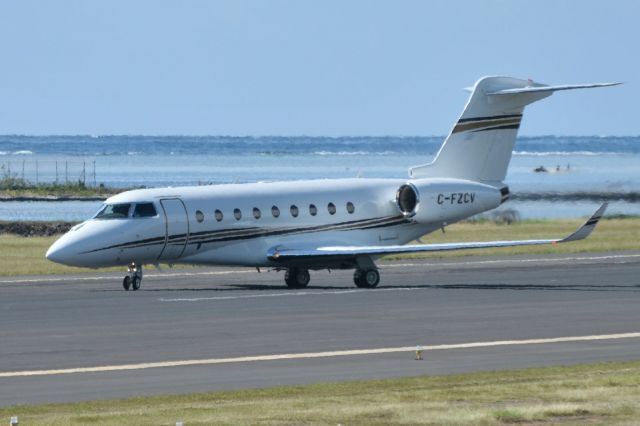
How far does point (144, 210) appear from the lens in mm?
38844

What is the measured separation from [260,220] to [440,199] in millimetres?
5401

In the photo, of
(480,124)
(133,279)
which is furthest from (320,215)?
(480,124)

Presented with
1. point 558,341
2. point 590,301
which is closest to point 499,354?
point 558,341

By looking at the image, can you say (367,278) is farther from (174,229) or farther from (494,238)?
(494,238)

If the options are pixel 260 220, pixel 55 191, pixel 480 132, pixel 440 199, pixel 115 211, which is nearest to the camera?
pixel 115 211

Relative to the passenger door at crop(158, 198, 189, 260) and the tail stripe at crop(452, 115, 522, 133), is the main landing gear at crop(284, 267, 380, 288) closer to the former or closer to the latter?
the passenger door at crop(158, 198, 189, 260)

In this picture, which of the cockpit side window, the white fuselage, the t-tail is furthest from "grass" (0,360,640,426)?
the t-tail

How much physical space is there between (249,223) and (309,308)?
6.16 metres

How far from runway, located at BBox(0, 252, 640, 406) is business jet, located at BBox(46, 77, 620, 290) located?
106cm

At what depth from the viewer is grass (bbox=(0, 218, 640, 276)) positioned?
2013 inches

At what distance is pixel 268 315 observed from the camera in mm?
32875

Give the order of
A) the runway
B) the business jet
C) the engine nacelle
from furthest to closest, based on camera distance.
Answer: the engine nacelle < the business jet < the runway

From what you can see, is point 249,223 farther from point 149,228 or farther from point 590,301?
point 590,301

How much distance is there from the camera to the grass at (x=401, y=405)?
739 inches
